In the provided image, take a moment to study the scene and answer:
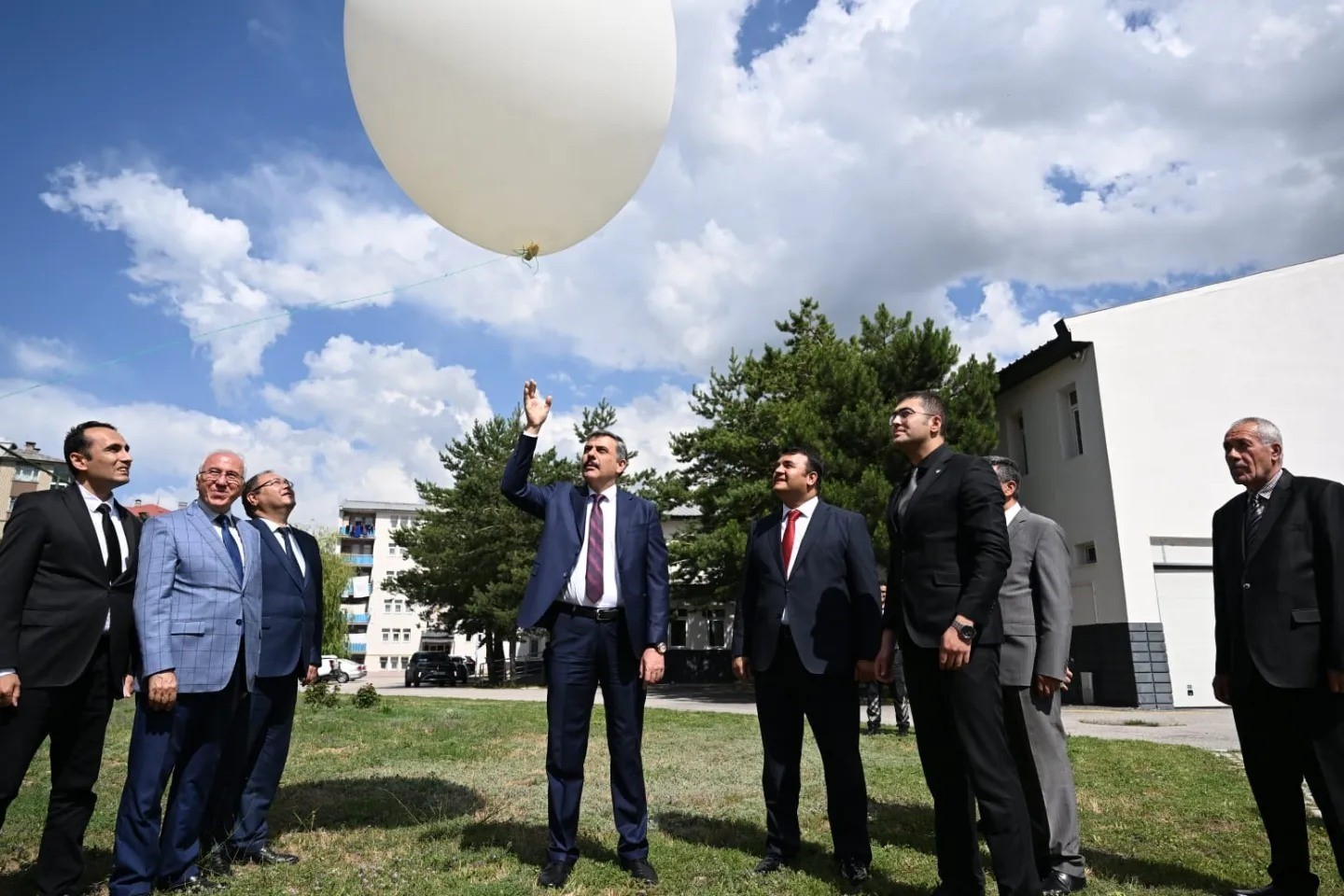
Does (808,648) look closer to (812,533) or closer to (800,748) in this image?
(800,748)

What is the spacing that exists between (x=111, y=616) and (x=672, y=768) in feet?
15.4

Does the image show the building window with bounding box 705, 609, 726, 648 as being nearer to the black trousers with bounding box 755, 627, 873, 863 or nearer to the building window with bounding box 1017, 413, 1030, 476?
the building window with bounding box 1017, 413, 1030, 476

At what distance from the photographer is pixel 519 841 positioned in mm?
4469

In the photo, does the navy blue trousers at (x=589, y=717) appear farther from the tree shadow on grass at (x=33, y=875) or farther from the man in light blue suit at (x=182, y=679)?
the tree shadow on grass at (x=33, y=875)

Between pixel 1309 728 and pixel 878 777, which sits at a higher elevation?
pixel 1309 728

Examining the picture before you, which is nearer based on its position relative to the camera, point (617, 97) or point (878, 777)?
point (617, 97)

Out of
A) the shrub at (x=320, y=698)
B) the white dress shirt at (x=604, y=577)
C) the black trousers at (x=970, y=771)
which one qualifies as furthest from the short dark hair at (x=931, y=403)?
the shrub at (x=320, y=698)

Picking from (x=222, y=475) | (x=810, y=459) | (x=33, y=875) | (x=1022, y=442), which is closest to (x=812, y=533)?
(x=810, y=459)

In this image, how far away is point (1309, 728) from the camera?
3.40m

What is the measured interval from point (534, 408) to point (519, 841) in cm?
219

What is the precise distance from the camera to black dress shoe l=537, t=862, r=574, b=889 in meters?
3.74

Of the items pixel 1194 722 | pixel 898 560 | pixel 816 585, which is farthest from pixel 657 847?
pixel 1194 722

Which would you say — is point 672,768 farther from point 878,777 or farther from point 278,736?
point 278,736

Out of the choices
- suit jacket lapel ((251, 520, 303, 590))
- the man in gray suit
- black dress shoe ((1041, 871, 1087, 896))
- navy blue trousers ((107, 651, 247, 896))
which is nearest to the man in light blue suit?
navy blue trousers ((107, 651, 247, 896))
